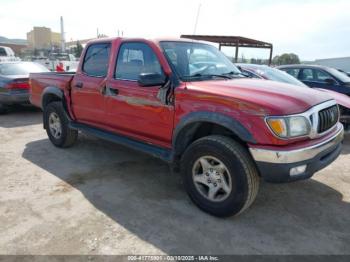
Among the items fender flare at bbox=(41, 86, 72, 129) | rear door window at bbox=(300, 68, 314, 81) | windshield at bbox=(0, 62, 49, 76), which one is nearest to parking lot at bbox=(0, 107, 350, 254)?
fender flare at bbox=(41, 86, 72, 129)

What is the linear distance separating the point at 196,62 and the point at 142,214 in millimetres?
1931

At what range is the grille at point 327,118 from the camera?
3275mm

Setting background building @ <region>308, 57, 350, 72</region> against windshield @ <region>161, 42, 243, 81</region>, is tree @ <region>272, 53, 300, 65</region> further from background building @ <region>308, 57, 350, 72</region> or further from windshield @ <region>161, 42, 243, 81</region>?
windshield @ <region>161, 42, 243, 81</region>

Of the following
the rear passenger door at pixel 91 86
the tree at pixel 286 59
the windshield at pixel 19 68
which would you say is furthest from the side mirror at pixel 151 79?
the tree at pixel 286 59

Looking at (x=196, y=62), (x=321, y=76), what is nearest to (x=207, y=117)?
(x=196, y=62)

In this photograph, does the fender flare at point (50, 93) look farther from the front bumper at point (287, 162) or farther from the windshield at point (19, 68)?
the windshield at point (19, 68)

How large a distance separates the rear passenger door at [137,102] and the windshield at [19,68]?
19.7 ft

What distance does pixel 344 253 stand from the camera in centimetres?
287

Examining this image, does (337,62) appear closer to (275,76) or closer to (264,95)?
(275,76)

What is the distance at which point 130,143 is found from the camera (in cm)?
429

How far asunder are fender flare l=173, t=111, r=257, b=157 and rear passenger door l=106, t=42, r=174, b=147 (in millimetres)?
163

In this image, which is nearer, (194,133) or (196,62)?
(194,133)

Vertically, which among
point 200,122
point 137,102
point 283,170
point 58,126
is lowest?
point 58,126

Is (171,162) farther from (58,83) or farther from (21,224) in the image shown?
(58,83)
